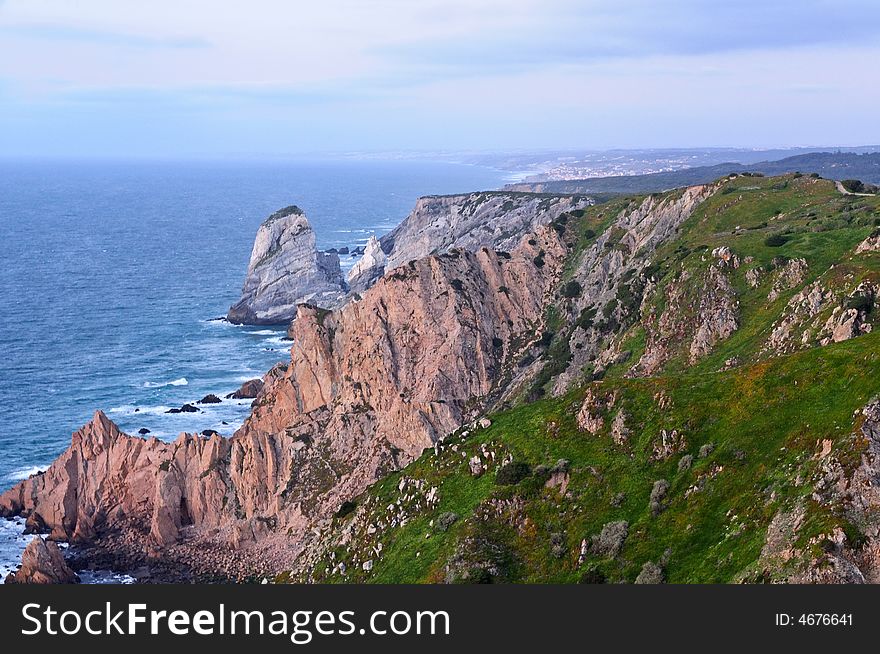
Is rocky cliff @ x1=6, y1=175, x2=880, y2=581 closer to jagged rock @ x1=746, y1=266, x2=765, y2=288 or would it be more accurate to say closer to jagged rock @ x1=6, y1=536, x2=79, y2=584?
jagged rock @ x1=746, y1=266, x2=765, y2=288

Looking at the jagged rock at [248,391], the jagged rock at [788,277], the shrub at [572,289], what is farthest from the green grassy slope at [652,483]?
the jagged rock at [248,391]

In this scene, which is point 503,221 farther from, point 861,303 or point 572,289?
point 861,303

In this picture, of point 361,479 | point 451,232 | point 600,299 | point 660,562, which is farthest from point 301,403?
point 451,232

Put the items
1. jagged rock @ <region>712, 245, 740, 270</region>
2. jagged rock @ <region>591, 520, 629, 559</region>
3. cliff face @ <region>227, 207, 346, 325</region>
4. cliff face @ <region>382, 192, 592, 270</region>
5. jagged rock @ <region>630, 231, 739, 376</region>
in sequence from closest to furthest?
1. jagged rock @ <region>591, 520, 629, 559</region>
2. jagged rock @ <region>630, 231, 739, 376</region>
3. jagged rock @ <region>712, 245, 740, 270</region>
4. cliff face @ <region>227, 207, 346, 325</region>
5. cliff face @ <region>382, 192, 592, 270</region>

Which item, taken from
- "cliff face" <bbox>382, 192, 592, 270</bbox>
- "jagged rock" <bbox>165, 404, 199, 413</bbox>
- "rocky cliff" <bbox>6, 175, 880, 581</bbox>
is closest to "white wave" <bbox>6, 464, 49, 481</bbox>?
"rocky cliff" <bbox>6, 175, 880, 581</bbox>

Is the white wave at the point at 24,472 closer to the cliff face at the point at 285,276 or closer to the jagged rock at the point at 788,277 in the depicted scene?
the jagged rock at the point at 788,277

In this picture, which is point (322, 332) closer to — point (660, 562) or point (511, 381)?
point (511, 381)
